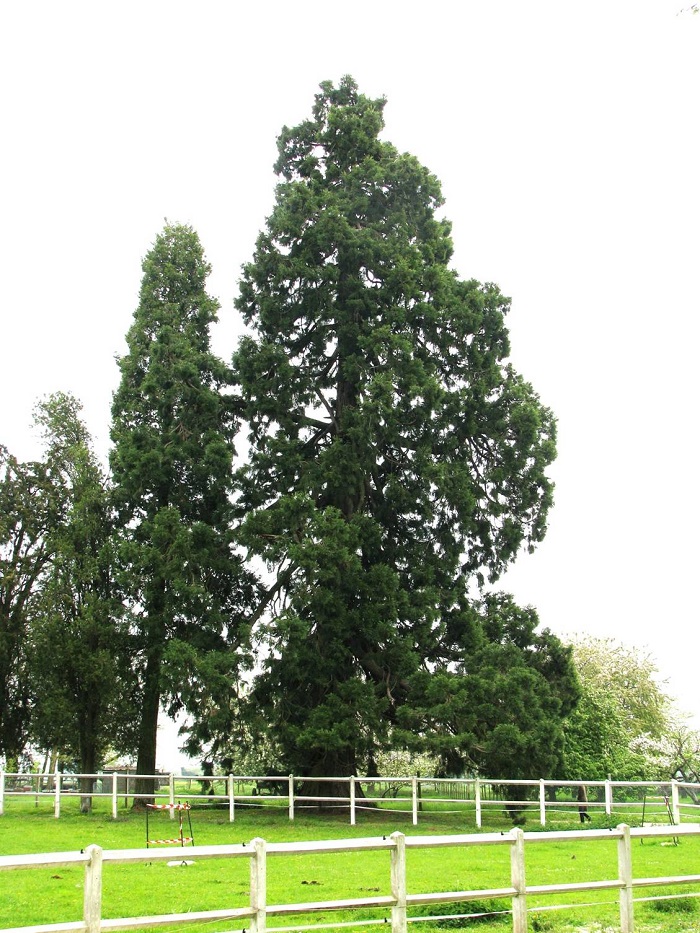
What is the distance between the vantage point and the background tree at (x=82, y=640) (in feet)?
85.4

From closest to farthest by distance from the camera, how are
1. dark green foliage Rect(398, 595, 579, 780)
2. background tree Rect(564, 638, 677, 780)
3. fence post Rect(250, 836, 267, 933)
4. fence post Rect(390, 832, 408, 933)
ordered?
1. fence post Rect(250, 836, 267, 933)
2. fence post Rect(390, 832, 408, 933)
3. dark green foliage Rect(398, 595, 579, 780)
4. background tree Rect(564, 638, 677, 780)

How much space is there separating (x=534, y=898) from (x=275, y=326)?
21.6 metres

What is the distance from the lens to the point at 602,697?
40750mm

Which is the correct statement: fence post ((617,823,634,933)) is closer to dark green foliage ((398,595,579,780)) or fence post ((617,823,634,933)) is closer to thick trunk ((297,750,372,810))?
dark green foliage ((398,595,579,780))

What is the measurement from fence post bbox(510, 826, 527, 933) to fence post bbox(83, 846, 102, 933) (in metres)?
3.25

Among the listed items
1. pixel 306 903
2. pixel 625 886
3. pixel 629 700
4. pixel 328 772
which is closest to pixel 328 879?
pixel 625 886

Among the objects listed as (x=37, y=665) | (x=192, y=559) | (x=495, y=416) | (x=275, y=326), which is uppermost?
(x=275, y=326)

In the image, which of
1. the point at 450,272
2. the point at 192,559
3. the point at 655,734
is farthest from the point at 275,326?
the point at 655,734

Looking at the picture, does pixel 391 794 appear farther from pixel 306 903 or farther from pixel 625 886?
pixel 306 903

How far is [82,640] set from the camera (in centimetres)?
2619

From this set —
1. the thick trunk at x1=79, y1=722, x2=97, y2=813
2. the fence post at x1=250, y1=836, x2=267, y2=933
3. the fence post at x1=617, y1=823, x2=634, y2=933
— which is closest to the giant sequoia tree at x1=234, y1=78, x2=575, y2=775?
the thick trunk at x1=79, y1=722, x2=97, y2=813

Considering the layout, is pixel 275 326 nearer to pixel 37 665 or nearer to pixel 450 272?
pixel 450 272

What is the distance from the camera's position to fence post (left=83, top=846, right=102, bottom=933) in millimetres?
5652

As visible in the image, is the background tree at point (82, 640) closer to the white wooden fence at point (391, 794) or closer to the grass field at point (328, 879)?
the white wooden fence at point (391, 794)
